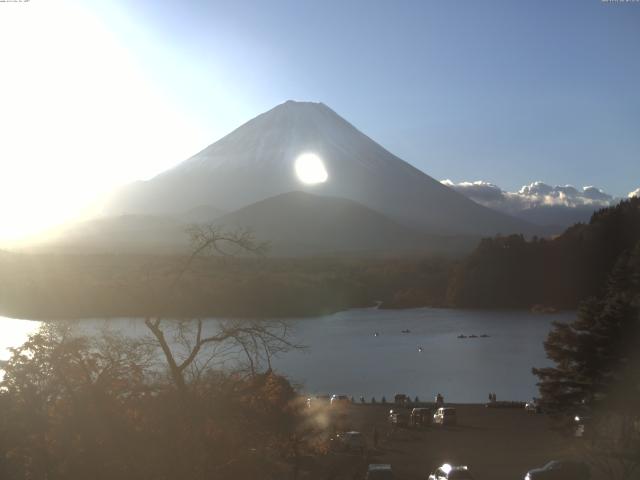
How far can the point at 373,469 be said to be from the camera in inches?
241

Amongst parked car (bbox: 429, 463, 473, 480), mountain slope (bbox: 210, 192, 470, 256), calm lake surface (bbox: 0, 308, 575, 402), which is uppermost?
mountain slope (bbox: 210, 192, 470, 256)

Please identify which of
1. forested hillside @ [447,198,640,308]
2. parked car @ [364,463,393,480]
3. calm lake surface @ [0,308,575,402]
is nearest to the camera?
parked car @ [364,463,393,480]

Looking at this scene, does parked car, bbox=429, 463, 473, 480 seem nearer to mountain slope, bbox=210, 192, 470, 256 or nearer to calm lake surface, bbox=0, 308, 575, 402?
calm lake surface, bbox=0, 308, 575, 402

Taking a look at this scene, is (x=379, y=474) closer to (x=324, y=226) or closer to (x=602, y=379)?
(x=602, y=379)

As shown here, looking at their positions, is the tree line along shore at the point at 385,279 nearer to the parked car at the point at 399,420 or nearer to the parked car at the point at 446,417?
the parked car at the point at 399,420

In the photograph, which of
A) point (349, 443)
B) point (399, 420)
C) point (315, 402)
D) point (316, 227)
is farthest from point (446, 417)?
point (316, 227)

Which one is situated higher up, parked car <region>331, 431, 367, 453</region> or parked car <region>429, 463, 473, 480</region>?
parked car <region>429, 463, 473, 480</region>

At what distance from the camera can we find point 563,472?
18.6 feet

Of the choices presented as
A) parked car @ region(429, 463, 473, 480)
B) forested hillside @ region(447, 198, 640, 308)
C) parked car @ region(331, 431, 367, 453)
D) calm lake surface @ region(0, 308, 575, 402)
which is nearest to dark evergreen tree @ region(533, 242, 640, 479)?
parked car @ region(429, 463, 473, 480)

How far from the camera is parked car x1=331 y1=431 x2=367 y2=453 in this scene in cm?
735

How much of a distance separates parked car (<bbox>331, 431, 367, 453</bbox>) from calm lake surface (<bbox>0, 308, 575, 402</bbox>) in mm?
1595

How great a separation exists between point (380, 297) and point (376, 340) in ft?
58.2

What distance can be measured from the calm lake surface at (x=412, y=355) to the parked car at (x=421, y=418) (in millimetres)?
1715

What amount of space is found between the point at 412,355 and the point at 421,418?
37.7 ft
